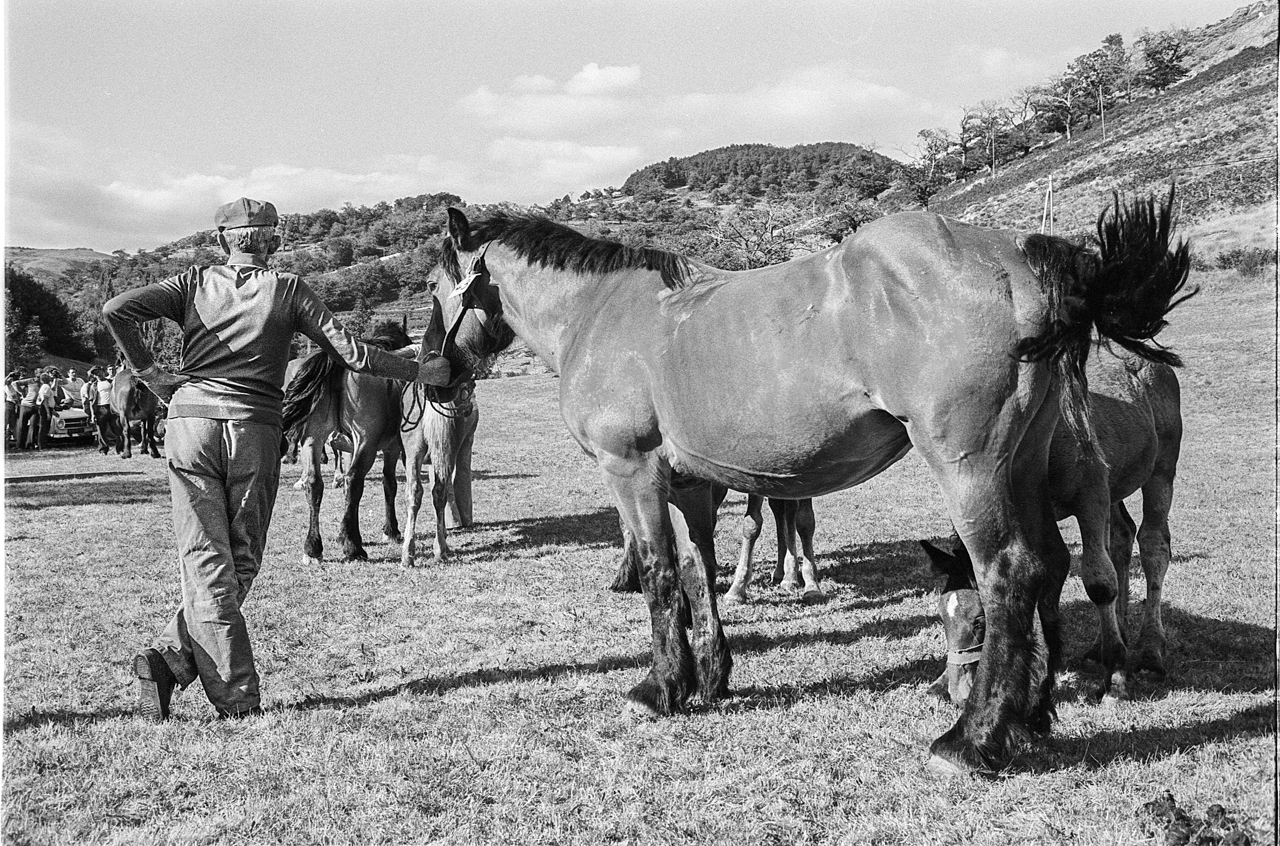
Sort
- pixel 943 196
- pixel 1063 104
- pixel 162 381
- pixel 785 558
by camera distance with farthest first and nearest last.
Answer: pixel 1063 104
pixel 943 196
pixel 785 558
pixel 162 381

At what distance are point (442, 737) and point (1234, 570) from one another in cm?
753

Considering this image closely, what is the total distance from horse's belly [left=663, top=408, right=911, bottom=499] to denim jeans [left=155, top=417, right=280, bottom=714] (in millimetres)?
2293

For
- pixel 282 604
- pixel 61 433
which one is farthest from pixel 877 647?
pixel 61 433

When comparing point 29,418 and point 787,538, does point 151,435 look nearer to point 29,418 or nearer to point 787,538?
point 29,418

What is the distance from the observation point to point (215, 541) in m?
4.64

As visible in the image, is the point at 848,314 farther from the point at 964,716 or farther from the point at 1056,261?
the point at 964,716

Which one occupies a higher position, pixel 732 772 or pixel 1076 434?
pixel 1076 434

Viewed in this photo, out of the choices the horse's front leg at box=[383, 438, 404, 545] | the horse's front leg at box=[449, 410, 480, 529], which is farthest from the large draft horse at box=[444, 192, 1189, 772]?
the horse's front leg at box=[383, 438, 404, 545]

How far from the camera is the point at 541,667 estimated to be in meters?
5.75

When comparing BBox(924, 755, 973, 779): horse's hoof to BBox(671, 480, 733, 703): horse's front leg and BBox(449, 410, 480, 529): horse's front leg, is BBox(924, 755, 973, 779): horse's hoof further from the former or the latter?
BBox(449, 410, 480, 529): horse's front leg

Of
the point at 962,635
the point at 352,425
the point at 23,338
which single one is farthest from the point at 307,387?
the point at 23,338

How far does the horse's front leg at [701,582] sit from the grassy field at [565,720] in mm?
195

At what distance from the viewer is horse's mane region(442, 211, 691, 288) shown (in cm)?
511

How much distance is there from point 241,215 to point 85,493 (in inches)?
512
